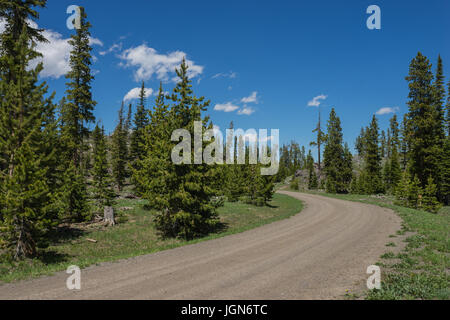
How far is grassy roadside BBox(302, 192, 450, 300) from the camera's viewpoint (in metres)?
6.87

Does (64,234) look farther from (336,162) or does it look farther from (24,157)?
(336,162)

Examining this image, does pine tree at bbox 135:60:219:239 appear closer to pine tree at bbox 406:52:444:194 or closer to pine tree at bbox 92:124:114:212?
pine tree at bbox 92:124:114:212

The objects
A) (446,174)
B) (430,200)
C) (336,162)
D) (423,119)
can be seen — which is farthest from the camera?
(336,162)

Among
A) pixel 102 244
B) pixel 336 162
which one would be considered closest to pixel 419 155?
pixel 336 162

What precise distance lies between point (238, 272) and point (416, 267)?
22.7 feet

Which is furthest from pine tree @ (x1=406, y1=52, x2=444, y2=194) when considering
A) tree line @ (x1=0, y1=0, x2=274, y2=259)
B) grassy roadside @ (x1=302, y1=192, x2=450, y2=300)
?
tree line @ (x1=0, y1=0, x2=274, y2=259)

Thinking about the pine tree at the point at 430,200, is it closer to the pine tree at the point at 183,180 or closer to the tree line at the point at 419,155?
the tree line at the point at 419,155

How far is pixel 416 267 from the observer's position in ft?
29.8

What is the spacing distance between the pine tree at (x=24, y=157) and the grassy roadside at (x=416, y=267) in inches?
545

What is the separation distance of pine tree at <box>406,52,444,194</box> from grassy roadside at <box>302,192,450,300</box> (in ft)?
81.7

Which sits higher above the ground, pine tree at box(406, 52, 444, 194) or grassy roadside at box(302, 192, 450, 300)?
pine tree at box(406, 52, 444, 194)

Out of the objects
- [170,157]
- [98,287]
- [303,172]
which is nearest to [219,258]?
[98,287]

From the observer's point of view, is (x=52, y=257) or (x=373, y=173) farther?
(x=373, y=173)

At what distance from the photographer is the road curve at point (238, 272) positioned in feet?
24.2
